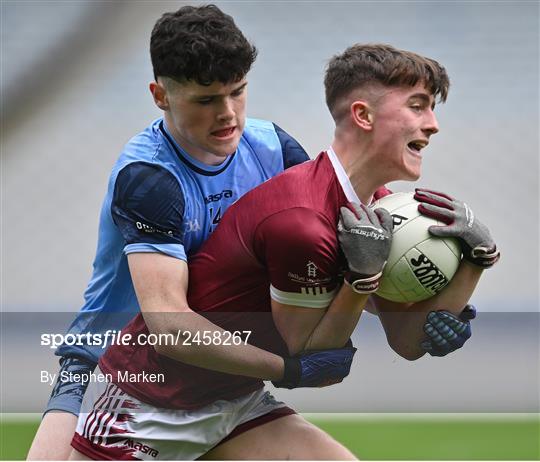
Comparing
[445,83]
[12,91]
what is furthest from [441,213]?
[12,91]

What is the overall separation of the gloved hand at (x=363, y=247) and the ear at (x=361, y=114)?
351 millimetres

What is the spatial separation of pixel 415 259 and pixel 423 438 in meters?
3.64

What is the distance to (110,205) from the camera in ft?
9.68

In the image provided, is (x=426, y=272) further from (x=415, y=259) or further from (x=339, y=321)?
(x=339, y=321)

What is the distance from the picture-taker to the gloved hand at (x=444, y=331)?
2.84 meters

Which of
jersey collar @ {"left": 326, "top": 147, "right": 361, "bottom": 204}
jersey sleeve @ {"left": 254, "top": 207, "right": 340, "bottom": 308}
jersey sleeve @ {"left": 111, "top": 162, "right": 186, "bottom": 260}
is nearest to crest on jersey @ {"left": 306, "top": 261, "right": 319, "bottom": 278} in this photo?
jersey sleeve @ {"left": 254, "top": 207, "right": 340, "bottom": 308}

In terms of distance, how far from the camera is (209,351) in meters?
2.74

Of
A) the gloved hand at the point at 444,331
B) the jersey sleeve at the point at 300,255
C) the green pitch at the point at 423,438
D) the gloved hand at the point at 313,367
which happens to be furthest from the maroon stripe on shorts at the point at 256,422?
the green pitch at the point at 423,438

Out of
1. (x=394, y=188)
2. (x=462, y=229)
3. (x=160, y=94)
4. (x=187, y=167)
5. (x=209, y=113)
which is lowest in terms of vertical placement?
(x=462, y=229)

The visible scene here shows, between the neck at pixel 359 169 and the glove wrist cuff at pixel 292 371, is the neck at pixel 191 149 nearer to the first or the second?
the neck at pixel 359 169

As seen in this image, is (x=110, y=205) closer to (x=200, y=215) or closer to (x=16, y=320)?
(x=200, y=215)

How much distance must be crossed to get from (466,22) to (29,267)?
4.65 m

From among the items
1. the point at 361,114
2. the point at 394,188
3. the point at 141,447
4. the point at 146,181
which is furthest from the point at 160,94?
the point at 394,188

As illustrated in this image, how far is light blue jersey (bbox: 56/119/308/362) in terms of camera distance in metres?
2.76
